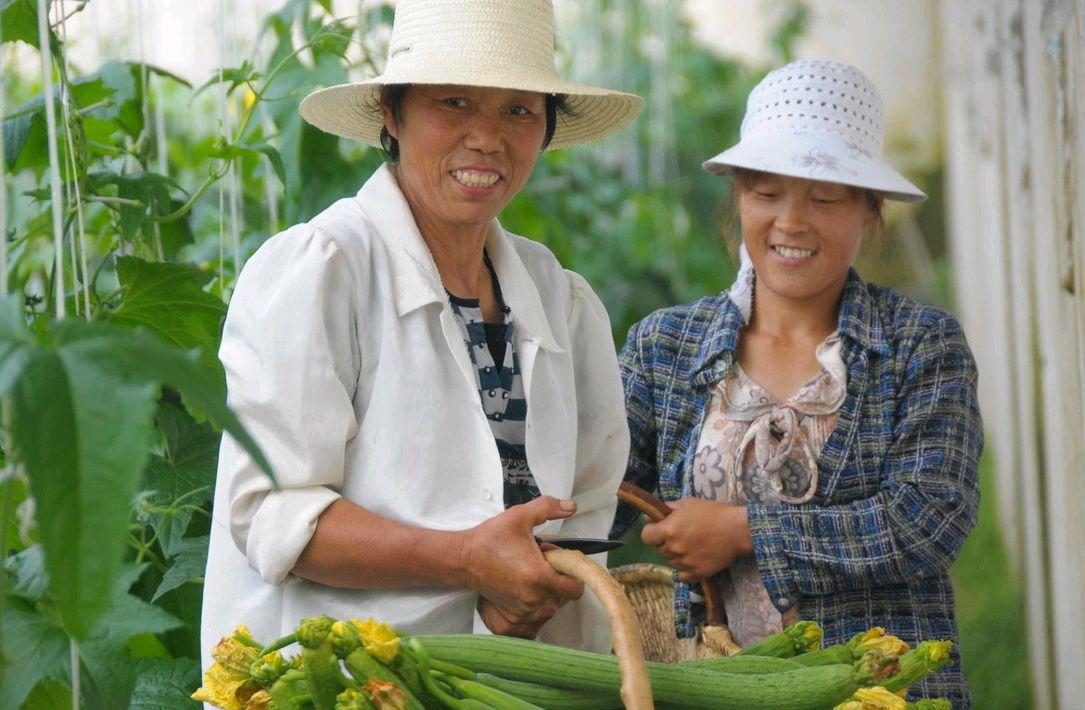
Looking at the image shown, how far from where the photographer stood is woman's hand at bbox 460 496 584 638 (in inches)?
55.5

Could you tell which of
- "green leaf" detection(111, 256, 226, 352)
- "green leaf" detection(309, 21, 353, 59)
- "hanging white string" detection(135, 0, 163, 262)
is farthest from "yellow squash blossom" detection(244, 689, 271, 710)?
"green leaf" detection(309, 21, 353, 59)

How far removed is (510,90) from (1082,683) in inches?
69.8

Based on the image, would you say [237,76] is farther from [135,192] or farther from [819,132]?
[819,132]

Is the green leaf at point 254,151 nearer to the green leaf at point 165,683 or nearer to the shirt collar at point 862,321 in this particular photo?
the green leaf at point 165,683

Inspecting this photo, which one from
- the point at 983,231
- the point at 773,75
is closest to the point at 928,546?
the point at 773,75

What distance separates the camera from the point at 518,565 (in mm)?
1412

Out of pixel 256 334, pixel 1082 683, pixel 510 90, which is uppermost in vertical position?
pixel 510 90

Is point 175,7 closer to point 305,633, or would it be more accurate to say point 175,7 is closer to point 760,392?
point 760,392

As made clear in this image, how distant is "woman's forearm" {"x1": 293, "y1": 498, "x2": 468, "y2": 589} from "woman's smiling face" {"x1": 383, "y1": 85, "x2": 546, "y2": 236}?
1.36ft

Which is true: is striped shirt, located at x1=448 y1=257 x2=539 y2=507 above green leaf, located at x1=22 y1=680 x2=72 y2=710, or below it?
above

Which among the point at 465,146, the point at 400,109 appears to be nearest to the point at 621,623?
the point at 465,146

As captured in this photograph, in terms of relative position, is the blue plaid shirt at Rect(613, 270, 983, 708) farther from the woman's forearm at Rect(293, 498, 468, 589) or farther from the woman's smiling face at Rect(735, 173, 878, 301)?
the woman's forearm at Rect(293, 498, 468, 589)

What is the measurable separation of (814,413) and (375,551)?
0.87m

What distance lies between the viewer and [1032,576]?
424cm
